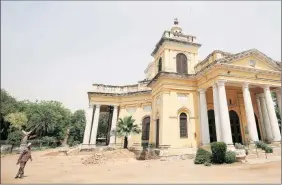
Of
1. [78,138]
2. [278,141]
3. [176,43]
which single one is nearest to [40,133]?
[78,138]

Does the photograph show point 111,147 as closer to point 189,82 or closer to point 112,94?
point 112,94

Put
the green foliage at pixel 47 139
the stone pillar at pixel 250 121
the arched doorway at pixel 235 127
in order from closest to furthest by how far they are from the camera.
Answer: the stone pillar at pixel 250 121
the arched doorway at pixel 235 127
the green foliage at pixel 47 139

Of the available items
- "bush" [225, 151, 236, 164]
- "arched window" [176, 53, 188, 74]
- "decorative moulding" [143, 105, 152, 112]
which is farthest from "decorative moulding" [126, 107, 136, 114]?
"bush" [225, 151, 236, 164]

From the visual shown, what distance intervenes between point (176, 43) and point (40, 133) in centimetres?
3523

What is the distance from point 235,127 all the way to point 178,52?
9603 millimetres

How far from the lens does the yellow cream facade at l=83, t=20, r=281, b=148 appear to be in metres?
16.6

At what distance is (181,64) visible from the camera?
66.6 feet

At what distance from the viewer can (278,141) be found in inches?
656

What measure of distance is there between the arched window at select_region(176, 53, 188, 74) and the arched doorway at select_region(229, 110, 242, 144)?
6542 mm

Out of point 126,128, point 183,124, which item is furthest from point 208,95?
point 126,128

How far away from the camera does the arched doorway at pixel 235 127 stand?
1959cm

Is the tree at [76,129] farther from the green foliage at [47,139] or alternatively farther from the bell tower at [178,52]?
the bell tower at [178,52]

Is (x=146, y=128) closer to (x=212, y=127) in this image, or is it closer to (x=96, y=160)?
(x=212, y=127)

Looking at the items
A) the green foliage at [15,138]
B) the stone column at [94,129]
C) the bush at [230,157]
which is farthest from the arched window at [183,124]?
the green foliage at [15,138]
